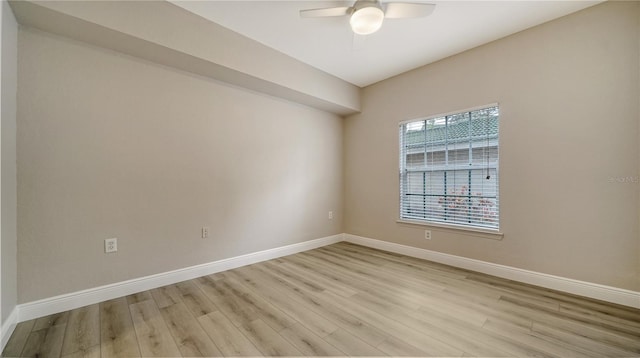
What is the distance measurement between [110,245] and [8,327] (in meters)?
0.72

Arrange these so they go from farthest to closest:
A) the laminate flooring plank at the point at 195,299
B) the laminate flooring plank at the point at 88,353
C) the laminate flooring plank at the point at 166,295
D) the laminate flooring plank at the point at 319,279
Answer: the laminate flooring plank at the point at 319,279 → the laminate flooring plank at the point at 166,295 → the laminate flooring plank at the point at 195,299 → the laminate flooring plank at the point at 88,353

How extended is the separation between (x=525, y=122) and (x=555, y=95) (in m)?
0.32

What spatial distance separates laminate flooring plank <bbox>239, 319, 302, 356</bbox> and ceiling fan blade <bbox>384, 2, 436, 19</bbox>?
2621mm

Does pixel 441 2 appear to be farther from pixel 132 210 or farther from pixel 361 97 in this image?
pixel 132 210

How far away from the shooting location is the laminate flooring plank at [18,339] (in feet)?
5.01

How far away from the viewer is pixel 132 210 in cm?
234

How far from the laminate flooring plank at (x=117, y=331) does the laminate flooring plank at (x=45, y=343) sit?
21 cm

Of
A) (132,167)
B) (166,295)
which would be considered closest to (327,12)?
(132,167)

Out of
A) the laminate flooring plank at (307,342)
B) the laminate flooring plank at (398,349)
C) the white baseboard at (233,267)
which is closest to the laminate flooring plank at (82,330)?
the white baseboard at (233,267)

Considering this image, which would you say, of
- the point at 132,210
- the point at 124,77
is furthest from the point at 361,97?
the point at 132,210

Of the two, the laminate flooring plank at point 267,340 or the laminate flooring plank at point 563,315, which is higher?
the laminate flooring plank at point 267,340

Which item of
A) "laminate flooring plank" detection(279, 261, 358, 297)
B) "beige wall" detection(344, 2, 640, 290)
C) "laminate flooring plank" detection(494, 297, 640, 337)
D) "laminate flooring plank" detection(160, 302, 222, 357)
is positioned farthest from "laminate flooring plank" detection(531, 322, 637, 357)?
"laminate flooring plank" detection(160, 302, 222, 357)

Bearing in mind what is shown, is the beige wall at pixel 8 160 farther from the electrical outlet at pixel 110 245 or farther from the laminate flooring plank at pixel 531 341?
the laminate flooring plank at pixel 531 341

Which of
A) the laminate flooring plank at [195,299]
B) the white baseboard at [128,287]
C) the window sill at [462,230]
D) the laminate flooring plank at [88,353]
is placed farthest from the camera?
the window sill at [462,230]
